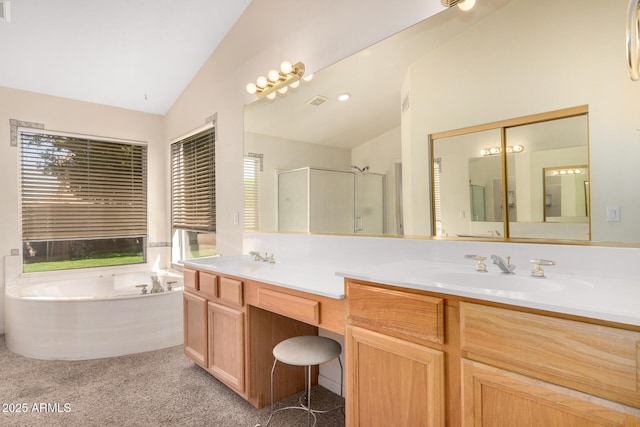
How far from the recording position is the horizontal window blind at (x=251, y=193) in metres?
2.78

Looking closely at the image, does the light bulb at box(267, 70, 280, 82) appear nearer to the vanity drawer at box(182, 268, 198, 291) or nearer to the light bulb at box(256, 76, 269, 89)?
the light bulb at box(256, 76, 269, 89)

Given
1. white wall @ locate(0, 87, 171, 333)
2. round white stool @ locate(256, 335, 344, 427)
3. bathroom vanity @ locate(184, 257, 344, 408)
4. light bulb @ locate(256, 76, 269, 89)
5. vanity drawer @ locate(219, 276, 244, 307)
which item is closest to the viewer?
round white stool @ locate(256, 335, 344, 427)

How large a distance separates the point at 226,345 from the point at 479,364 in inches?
62.9

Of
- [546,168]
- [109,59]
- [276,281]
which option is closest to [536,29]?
[546,168]

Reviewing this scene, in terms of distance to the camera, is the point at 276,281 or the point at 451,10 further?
the point at 276,281

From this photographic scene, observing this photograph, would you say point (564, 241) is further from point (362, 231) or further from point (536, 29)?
point (362, 231)

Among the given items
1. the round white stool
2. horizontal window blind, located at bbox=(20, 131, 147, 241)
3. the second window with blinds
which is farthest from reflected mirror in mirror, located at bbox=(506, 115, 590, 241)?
horizontal window blind, located at bbox=(20, 131, 147, 241)

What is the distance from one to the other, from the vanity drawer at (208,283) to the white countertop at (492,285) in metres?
0.11

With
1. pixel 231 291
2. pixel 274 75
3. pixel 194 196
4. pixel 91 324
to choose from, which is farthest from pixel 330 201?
pixel 91 324

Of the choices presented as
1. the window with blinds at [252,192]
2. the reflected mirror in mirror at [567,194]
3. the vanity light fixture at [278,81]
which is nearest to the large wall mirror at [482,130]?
the reflected mirror in mirror at [567,194]

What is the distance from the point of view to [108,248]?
13.2 feet

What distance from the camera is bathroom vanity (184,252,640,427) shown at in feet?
2.76

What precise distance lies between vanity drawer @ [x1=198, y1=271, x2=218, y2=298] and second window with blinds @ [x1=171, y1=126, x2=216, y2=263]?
1.01 meters

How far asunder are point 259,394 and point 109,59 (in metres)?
3.25
